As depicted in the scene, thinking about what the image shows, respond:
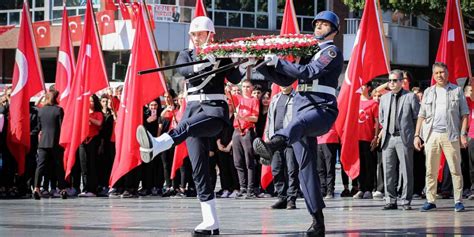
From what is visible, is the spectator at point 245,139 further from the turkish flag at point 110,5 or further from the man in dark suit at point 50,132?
the turkish flag at point 110,5

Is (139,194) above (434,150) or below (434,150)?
below

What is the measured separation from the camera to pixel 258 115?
68.1ft

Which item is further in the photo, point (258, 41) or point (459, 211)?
point (459, 211)

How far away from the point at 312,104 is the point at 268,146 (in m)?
0.84

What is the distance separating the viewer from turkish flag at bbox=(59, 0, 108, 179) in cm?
2112

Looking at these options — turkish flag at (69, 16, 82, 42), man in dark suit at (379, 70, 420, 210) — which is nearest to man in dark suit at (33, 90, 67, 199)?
man in dark suit at (379, 70, 420, 210)

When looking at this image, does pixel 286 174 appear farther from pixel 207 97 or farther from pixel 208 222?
pixel 208 222

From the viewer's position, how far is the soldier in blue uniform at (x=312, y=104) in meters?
10.8

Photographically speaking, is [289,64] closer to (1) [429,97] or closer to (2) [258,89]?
(1) [429,97]

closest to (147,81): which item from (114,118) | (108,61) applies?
(114,118)

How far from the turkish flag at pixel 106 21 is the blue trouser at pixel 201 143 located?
104 feet

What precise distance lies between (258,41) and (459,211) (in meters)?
5.78

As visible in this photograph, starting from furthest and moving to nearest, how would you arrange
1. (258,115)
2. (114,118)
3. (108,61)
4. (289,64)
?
(108,61)
(114,118)
(258,115)
(289,64)

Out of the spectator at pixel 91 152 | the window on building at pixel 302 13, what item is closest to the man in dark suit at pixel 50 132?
the spectator at pixel 91 152
